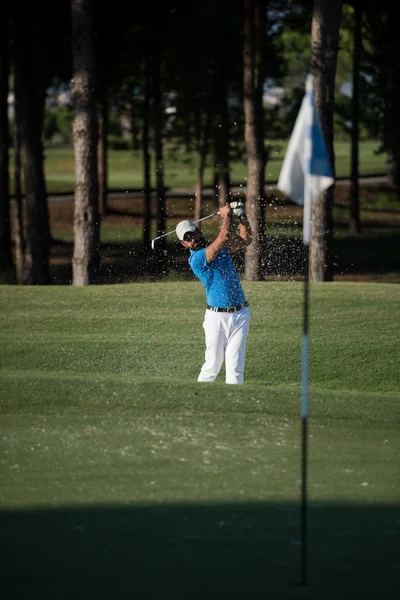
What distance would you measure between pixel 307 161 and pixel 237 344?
5082 mm

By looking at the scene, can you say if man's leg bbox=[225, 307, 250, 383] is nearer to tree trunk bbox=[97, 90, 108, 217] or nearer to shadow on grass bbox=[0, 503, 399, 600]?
shadow on grass bbox=[0, 503, 399, 600]

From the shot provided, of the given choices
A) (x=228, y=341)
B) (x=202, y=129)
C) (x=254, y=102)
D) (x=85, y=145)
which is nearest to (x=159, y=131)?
(x=202, y=129)

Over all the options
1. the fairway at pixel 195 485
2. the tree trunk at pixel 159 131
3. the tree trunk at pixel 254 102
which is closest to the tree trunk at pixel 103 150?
the tree trunk at pixel 159 131

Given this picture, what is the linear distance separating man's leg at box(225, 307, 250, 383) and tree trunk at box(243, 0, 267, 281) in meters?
13.6

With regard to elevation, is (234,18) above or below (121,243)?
above

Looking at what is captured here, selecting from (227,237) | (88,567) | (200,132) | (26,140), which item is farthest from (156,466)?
(200,132)

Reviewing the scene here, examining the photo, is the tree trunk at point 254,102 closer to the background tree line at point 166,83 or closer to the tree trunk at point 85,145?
the background tree line at point 166,83

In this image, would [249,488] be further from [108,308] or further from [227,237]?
[108,308]

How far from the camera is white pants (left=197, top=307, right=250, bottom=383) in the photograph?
11.4m

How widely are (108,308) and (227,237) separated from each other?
235 inches

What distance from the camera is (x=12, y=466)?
8.23 metres

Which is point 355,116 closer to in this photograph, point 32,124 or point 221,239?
point 32,124

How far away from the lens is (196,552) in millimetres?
6422

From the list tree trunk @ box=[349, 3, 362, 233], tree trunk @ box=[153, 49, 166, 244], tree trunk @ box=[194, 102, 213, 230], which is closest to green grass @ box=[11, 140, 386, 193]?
tree trunk @ box=[349, 3, 362, 233]
